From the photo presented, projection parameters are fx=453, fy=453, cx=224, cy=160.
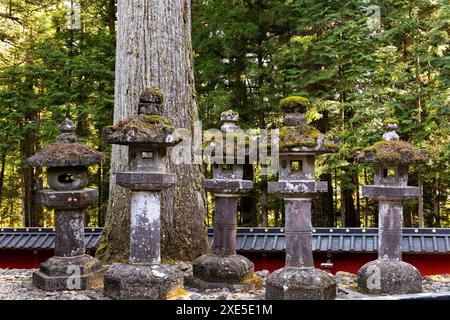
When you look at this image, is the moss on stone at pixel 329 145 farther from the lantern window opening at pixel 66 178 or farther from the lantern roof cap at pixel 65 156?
the lantern window opening at pixel 66 178

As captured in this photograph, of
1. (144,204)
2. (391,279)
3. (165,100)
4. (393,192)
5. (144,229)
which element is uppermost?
(165,100)

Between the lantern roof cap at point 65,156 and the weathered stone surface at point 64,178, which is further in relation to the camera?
the weathered stone surface at point 64,178

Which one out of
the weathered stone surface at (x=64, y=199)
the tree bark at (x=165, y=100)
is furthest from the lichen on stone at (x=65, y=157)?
the tree bark at (x=165, y=100)

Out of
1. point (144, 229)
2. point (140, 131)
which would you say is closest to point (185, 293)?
point (144, 229)

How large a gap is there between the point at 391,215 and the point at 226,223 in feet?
6.45

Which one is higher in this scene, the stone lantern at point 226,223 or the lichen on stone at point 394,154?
the lichen on stone at point 394,154

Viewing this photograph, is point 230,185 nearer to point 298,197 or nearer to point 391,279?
point 298,197

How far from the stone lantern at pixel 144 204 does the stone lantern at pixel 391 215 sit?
227 centimetres

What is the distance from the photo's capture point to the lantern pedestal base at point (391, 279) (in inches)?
200

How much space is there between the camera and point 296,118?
509 centimetres

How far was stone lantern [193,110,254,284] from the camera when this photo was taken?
18.0ft

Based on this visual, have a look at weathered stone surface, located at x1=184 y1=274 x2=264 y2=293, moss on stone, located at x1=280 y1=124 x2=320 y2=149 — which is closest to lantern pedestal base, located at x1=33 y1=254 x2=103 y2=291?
weathered stone surface, located at x1=184 y1=274 x2=264 y2=293

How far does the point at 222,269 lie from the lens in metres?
5.47

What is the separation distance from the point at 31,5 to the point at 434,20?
12.9 m
